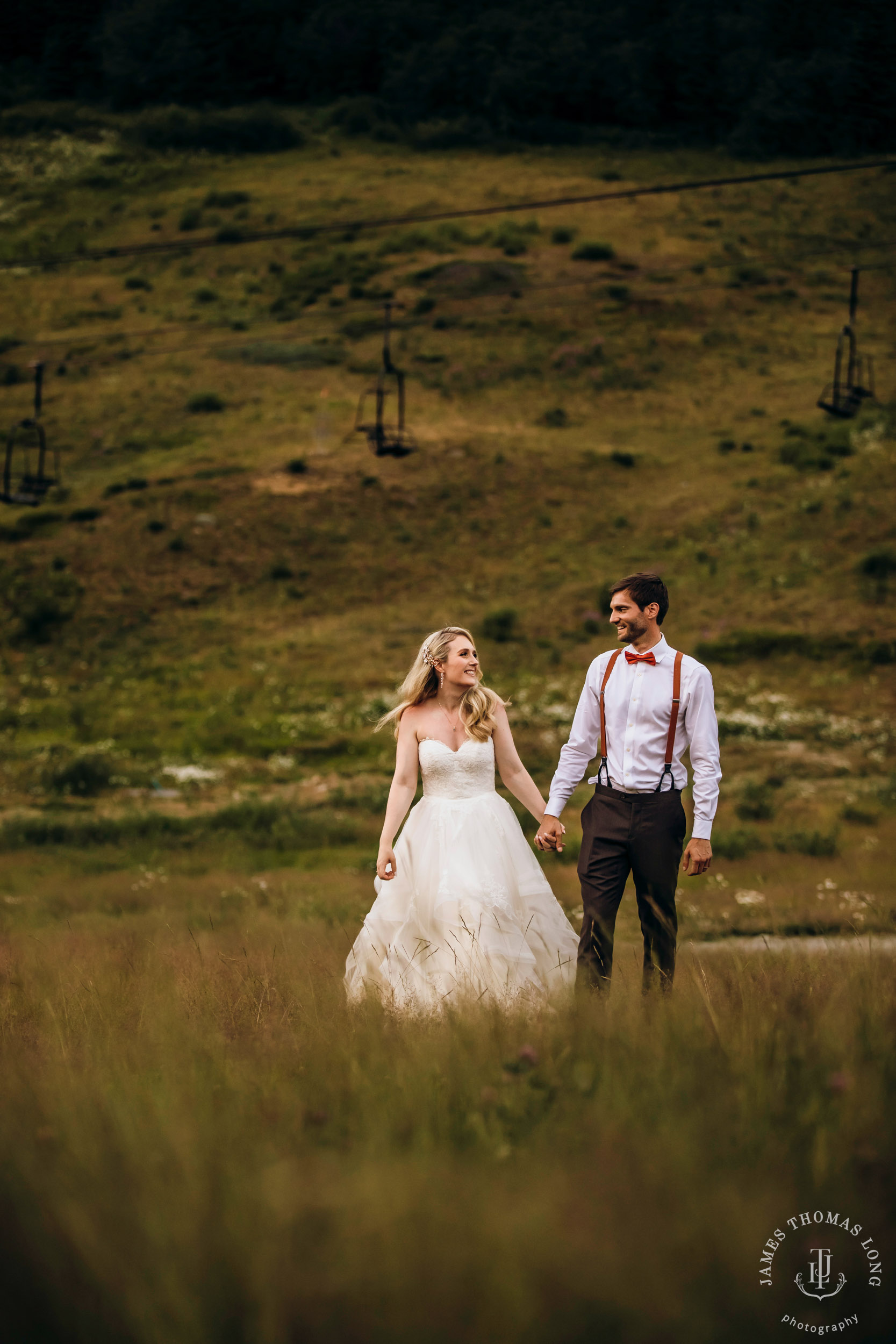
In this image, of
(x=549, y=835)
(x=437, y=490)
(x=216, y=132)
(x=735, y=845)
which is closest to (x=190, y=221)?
(x=216, y=132)

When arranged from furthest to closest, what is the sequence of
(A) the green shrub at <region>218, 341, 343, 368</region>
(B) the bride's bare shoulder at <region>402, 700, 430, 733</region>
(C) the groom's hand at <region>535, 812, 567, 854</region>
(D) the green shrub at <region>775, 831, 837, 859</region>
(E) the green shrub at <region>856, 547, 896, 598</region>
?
(A) the green shrub at <region>218, 341, 343, 368</region> → (E) the green shrub at <region>856, 547, 896, 598</region> → (D) the green shrub at <region>775, 831, 837, 859</region> → (B) the bride's bare shoulder at <region>402, 700, 430, 733</region> → (C) the groom's hand at <region>535, 812, 567, 854</region>

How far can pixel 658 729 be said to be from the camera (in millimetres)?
4859

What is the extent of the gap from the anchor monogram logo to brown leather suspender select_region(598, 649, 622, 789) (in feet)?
9.25

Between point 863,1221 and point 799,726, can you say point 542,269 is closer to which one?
point 799,726

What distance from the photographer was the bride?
16.0ft

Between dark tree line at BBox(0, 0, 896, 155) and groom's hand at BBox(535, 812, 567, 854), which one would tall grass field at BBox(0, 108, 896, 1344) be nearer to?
groom's hand at BBox(535, 812, 567, 854)

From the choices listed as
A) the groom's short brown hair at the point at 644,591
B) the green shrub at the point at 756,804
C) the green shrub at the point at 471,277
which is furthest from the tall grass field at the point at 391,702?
the groom's short brown hair at the point at 644,591

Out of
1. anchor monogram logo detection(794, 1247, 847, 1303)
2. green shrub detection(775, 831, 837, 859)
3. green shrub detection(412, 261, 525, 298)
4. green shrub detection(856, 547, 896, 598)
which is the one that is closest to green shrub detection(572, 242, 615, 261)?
green shrub detection(412, 261, 525, 298)

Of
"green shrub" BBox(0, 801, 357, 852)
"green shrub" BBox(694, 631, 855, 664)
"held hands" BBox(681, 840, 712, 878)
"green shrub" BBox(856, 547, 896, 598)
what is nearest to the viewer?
"held hands" BBox(681, 840, 712, 878)

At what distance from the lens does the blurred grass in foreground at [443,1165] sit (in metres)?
2.06

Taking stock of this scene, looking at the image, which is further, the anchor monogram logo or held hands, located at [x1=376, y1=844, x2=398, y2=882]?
held hands, located at [x1=376, y1=844, x2=398, y2=882]

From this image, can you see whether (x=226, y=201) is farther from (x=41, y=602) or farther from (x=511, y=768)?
(x=511, y=768)

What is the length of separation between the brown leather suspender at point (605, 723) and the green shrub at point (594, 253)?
62.1 metres

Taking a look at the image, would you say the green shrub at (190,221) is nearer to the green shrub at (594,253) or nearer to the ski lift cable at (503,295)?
the ski lift cable at (503,295)
